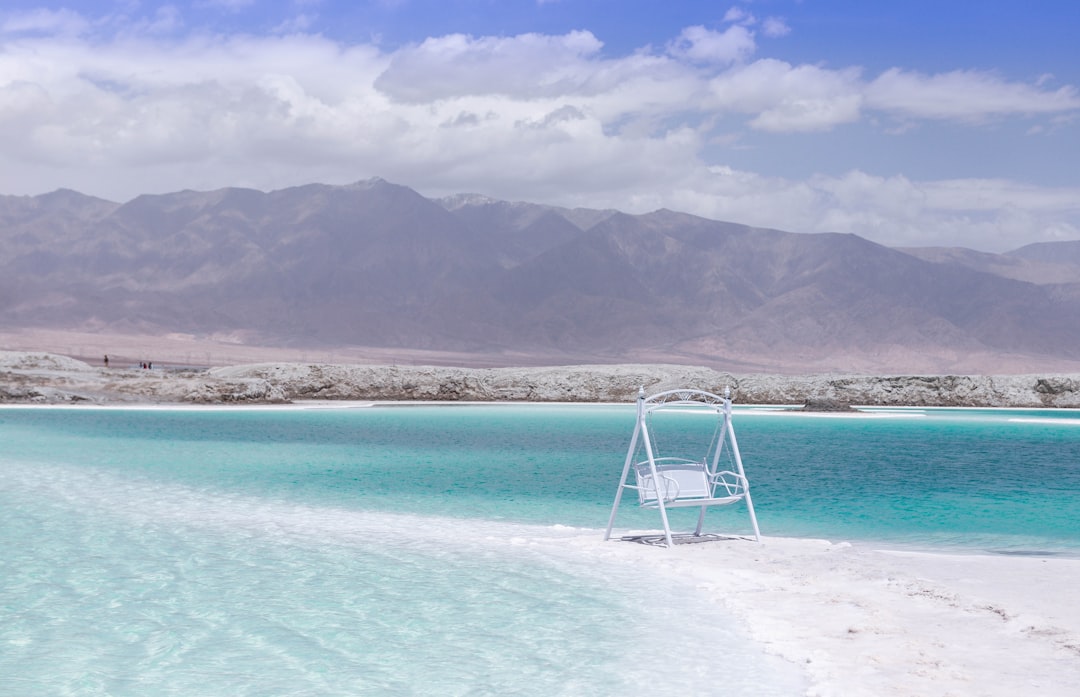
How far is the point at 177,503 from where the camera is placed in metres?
13.1

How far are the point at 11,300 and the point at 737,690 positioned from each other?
162 m

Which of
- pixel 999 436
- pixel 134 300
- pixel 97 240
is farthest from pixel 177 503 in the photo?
pixel 97 240

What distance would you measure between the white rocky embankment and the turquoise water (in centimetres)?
2063

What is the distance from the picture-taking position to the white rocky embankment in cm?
4353

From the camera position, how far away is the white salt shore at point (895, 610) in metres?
5.88

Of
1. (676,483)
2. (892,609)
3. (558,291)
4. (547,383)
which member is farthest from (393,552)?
(558,291)

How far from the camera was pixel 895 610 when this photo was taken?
745 centimetres

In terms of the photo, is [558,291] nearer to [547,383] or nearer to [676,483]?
[547,383]

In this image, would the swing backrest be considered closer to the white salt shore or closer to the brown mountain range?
the white salt shore

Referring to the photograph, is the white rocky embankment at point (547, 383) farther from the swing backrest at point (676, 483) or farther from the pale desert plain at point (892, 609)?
the pale desert plain at point (892, 609)

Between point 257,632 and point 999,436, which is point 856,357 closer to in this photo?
point 999,436

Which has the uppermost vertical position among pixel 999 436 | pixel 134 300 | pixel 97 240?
pixel 97 240

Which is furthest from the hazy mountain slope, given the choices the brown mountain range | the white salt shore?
the white salt shore

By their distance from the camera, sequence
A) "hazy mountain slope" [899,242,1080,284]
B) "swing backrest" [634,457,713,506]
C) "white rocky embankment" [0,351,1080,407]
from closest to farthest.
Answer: "swing backrest" [634,457,713,506], "white rocky embankment" [0,351,1080,407], "hazy mountain slope" [899,242,1080,284]
